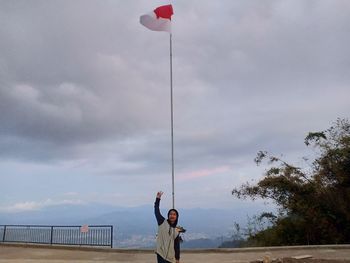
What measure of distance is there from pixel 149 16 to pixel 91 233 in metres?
10.9

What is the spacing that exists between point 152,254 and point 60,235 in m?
6.26

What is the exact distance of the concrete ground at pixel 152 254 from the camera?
1519cm

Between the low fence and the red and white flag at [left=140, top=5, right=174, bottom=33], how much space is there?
34.1 ft

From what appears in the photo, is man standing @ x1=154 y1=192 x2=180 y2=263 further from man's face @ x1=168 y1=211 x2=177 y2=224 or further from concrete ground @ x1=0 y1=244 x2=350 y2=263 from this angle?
concrete ground @ x1=0 y1=244 x2=350 y2=263

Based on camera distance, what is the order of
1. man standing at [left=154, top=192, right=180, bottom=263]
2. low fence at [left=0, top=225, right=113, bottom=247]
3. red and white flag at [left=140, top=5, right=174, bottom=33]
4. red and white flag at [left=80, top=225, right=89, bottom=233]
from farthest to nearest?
red and white flag at [left=80, top=225, right=89, bottom=233]
low fence at [left=0, top=225, right=113, bottom=247]
red and white flag at [left=140, top=5, right=174, bottom=33]
man standing at [left=154, top=192, right=180, bottom=263]

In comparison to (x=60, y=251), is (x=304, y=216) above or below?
above

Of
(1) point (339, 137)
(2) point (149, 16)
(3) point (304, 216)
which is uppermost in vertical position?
(2) point (149, 16)

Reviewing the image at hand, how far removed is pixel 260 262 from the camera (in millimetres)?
13070

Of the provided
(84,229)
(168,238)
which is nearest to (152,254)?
(84,229)

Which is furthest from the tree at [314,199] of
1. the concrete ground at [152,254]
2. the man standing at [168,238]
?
the man standing at [168,238]

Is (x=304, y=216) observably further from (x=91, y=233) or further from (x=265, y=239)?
(x=91, y=233)

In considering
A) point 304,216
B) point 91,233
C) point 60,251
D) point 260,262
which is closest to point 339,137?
point 304,216

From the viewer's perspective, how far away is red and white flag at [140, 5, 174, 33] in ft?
42.7

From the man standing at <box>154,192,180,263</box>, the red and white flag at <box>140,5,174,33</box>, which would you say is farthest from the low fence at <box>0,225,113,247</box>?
the man standing at <box>154,192,180,263</box>
